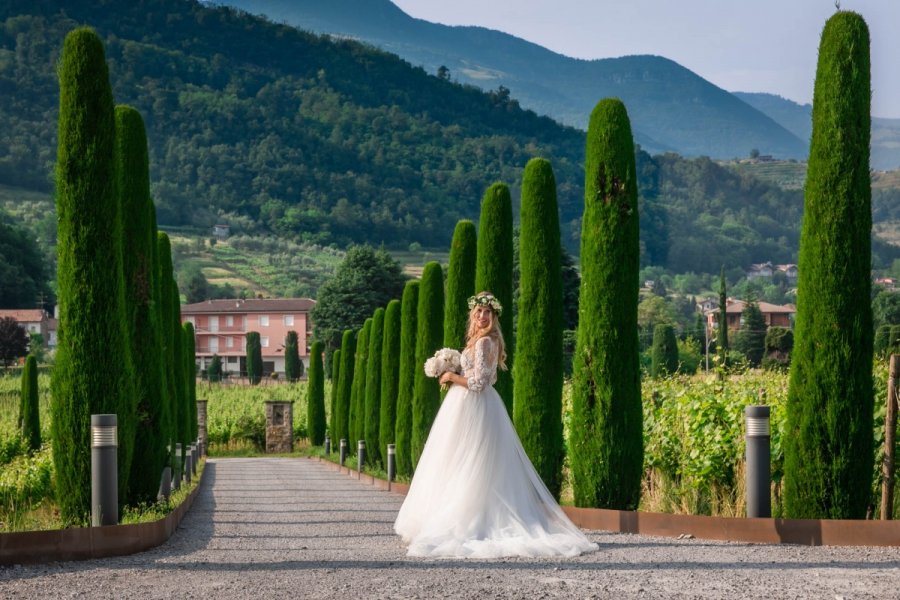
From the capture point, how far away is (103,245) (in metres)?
13.7

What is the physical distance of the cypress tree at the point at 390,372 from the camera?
1198 inches

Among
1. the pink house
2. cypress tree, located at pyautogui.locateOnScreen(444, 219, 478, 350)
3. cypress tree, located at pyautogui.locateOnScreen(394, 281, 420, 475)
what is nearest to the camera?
cypress tree, located at pyautogui.locateOnScreen(444, 219, 478, 350)

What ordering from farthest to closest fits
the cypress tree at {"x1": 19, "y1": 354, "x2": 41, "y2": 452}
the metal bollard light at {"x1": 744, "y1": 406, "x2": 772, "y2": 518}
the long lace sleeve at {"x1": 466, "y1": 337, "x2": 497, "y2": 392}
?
the cypress tree at {"x1": 19, "y1": 354, "x2": 41, "y2": 452}, the long lace sleeve at {"x1": 466, "y1": 337, "x2": 497, "y2": 392}, the metal bollard light at {"x1": 744, "y1": 406, "x2": 772, "y2": 518}

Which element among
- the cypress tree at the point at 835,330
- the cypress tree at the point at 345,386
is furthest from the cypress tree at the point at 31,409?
the cypress tree at the point at 835,330

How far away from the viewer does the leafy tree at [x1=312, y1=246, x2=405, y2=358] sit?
97312mm

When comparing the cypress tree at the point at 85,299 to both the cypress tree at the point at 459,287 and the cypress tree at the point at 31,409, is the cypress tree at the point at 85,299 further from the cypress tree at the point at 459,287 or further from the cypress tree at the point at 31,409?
the cypress tree at the point at 31,409

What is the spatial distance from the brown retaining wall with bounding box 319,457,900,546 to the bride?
117 cm

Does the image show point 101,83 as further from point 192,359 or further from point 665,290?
point 665,290

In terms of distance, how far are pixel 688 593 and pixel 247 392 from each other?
58165 millimetres

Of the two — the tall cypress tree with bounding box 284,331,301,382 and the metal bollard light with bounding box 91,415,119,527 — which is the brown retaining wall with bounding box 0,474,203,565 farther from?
the tall cypress tree with bounding box 284,331,301,382

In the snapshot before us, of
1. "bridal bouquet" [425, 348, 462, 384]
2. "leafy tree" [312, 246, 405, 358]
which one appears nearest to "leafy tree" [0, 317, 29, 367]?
"leafy tree" [312, 246, 405, 358]

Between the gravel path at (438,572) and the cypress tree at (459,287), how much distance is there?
27.4ft

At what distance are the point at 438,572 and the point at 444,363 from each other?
331cm

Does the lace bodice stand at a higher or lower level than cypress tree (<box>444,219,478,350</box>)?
lower
